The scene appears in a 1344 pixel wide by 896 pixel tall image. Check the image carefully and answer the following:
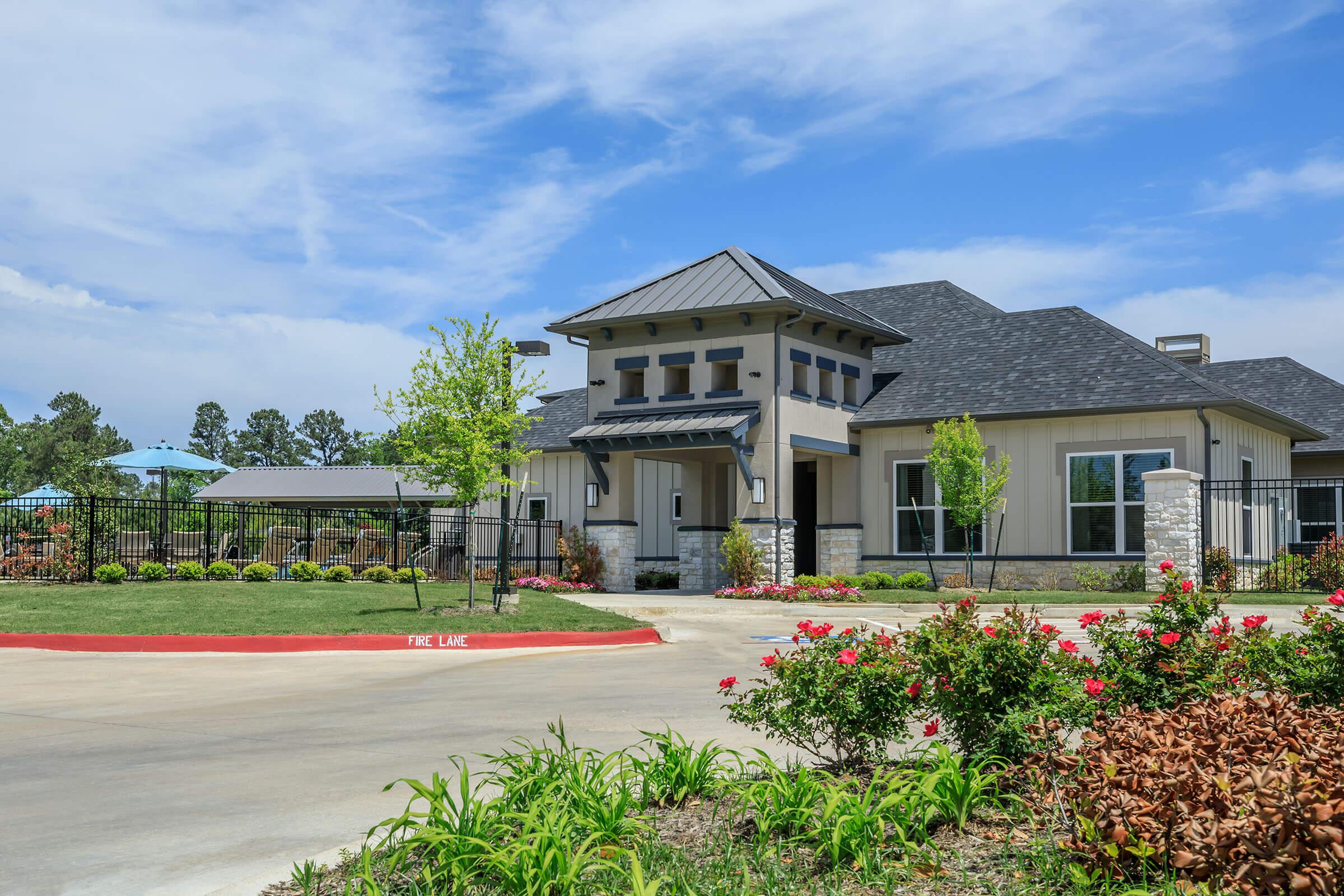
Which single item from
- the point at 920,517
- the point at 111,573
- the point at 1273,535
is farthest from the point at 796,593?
the point at 111,573

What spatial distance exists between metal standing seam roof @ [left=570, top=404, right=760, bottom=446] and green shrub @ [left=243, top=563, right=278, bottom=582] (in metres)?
7.85

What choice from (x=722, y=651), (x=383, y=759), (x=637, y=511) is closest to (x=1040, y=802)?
(x=383, y=759)

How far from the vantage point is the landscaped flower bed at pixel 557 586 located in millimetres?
28078

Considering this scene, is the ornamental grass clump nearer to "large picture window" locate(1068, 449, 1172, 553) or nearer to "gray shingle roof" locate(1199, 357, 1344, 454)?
"large picture window" locate(1068, 449, 1172, 553)

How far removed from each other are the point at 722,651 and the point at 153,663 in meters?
7.41

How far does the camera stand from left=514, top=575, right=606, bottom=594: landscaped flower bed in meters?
28.1

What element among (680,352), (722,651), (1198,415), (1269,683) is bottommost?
(722,651)

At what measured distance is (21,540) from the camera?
24188 mm

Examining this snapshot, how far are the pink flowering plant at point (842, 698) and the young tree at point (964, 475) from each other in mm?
19913

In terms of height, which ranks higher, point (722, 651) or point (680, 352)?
point (680, 352)

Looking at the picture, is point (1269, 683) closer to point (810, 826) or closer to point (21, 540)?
point (810, 826)

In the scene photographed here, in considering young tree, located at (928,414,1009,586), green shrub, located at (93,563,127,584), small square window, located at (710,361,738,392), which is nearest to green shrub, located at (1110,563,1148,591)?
young tree, located at (928,414,1009,586)

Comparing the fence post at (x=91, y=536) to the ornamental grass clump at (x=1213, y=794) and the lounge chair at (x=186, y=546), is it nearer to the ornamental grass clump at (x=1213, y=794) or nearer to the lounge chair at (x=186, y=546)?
the lounge chair at (x=186, y=546)

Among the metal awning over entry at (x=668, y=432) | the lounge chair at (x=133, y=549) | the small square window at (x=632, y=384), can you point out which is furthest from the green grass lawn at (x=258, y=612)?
the small square window at (x=632, y=384)
